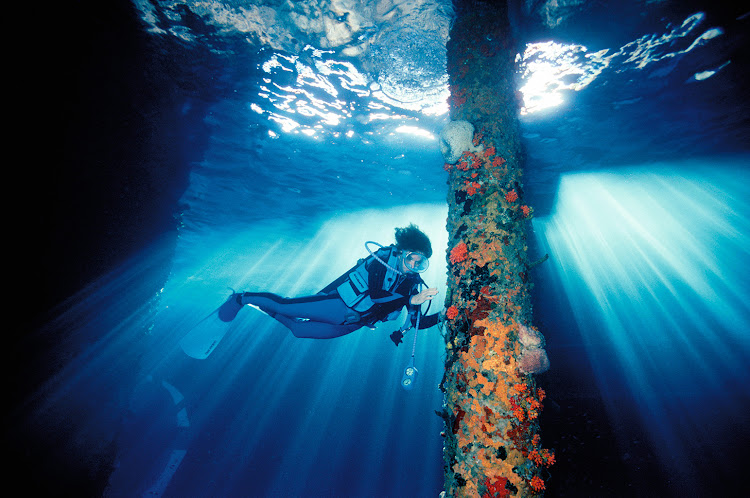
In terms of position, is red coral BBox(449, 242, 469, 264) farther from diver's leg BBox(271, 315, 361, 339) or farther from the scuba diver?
diver's leg BBox(271, 315, 361, 339)

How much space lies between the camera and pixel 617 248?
2219 cm

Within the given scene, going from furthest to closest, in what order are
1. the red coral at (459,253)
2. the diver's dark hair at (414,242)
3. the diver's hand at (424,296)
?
1. the diver's dark hair at (414,242)
2. the diver's hand at (424,296)
3. the red coral at (459,253)

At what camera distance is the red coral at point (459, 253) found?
2.78 metres

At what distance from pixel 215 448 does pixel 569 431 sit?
20.3 m

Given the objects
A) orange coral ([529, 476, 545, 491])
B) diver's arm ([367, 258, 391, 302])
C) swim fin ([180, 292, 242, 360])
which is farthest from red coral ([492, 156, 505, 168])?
swim fin ([180, 292, 242, 360])

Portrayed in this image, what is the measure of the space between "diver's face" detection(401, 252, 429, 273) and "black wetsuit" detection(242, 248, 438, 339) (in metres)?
0.16

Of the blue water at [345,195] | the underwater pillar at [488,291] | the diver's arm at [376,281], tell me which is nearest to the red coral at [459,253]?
the underwater pillar at [488,291]

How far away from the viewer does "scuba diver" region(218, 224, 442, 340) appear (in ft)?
15.6

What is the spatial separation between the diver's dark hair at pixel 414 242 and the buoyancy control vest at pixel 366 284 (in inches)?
7.3

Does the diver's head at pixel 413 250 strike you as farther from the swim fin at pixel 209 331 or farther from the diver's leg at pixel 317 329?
the swim fin at pixel 209 331

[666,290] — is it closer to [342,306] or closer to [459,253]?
[342,306]

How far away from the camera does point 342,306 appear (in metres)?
5.20

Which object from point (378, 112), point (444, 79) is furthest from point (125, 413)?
point (444, 79)

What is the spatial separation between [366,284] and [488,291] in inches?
106
